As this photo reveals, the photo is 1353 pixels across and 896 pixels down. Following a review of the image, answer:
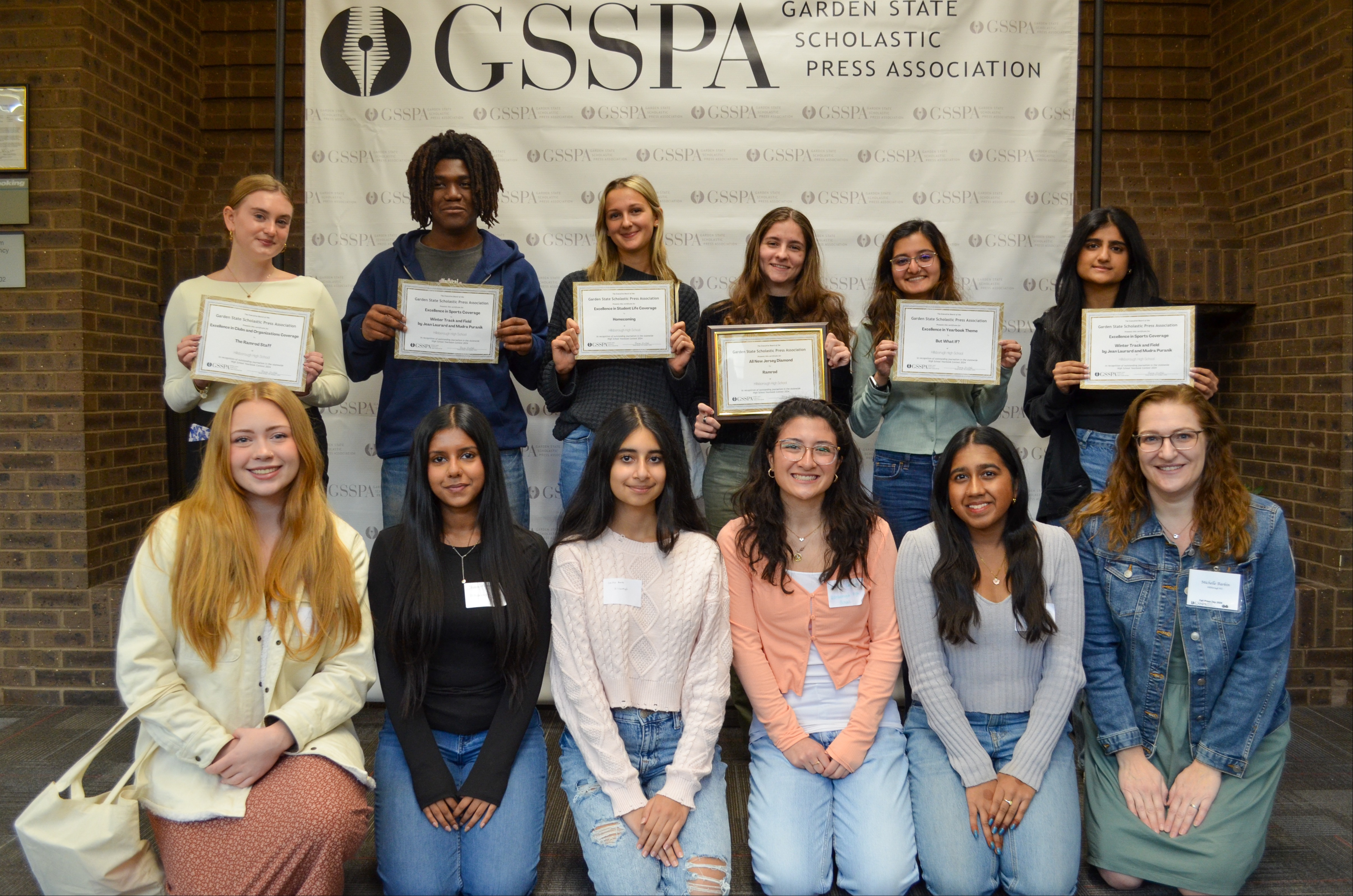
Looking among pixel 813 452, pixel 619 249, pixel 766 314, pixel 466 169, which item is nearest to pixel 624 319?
pixel 619 249

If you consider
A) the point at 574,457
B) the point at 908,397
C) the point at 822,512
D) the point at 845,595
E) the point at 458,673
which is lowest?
the point at 458,673

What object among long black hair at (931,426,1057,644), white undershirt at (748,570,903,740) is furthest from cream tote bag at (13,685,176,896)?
long black hair at (931,426,1057,644)

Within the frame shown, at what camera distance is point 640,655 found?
2.83 metres

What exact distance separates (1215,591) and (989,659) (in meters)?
0.65

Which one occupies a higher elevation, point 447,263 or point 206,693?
point 447,263

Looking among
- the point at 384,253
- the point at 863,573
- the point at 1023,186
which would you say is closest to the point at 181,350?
the point at 384,253

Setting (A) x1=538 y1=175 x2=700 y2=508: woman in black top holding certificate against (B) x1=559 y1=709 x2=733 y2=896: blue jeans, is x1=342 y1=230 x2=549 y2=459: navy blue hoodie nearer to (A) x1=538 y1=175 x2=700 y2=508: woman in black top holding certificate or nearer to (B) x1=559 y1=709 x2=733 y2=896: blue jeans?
(A) x1=538 y1=175 x2=700 y2=508: woman in black top holding certificate

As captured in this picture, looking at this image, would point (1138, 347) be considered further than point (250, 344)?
Yes

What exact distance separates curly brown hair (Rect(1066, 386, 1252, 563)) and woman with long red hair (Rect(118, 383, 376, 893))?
219cm

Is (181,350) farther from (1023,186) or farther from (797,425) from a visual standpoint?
(1023,186)

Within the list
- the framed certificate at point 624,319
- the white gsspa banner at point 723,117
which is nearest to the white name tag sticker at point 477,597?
the framed certificate at point 624,319

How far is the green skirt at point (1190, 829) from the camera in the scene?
2.63 m

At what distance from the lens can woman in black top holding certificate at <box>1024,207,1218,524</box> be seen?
3.51 metres

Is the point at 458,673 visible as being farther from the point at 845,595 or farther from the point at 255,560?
the point at 845,595
